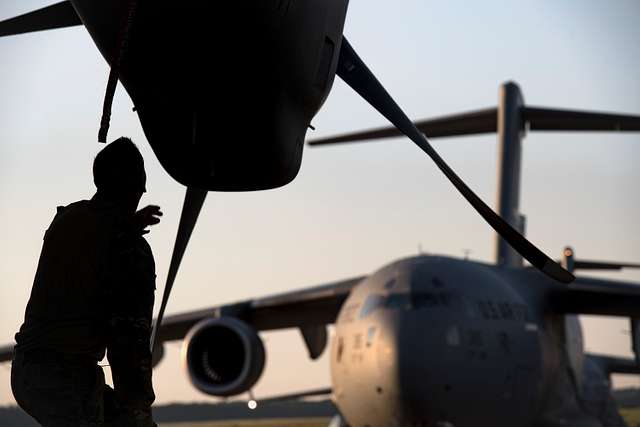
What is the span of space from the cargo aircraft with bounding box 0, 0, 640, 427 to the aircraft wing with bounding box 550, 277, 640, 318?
0.02 meters

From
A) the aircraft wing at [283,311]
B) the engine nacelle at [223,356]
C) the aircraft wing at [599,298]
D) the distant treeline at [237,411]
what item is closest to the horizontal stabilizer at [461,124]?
the aircraft wing at [283,311]

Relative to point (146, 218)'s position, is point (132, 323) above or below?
below

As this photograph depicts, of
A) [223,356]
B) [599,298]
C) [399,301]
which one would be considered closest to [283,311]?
[223,356]

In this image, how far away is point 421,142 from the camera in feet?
11.0

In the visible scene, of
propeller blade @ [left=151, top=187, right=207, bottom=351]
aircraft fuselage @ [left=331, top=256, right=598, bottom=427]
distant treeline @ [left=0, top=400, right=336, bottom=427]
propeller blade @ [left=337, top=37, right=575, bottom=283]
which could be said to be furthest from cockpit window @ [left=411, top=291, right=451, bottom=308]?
distant treeline @ [left=0, top=400, right=336, bottom=427]

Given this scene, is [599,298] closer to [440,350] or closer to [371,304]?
[440,350]

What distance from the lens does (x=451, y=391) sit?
1274cm

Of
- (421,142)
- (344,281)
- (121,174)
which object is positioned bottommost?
(344,281)

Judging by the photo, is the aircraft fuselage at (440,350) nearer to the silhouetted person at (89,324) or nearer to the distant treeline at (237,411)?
the silhouetted person at (89,324)

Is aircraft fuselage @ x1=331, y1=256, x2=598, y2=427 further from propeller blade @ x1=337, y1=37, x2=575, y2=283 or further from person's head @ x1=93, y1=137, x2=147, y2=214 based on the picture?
person's head @ x1=93, y1=137, x2=147, y2=214

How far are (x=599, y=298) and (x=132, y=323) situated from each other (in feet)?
44.1

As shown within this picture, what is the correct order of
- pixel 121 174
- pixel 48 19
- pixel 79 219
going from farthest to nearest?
pixel 48 19, pixel 121 174, pixel 79 219

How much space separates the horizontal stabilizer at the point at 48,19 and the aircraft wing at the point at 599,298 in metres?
12.8

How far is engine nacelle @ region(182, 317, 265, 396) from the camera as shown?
1391 cm
